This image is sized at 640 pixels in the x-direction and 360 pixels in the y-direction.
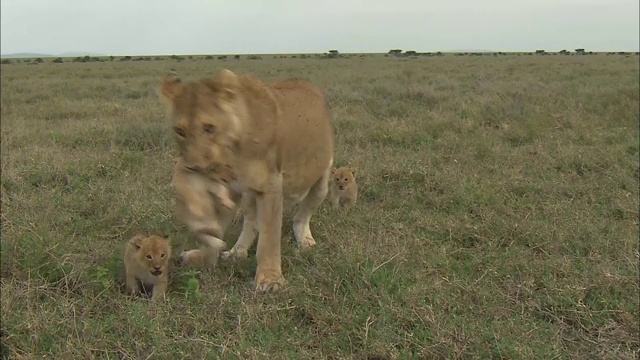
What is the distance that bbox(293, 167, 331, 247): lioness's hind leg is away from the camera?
4.45 metres

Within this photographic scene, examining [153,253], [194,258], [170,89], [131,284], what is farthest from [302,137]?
[131,284]

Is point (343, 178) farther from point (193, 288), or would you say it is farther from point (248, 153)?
point (248, 153)

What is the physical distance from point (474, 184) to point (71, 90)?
13.9m

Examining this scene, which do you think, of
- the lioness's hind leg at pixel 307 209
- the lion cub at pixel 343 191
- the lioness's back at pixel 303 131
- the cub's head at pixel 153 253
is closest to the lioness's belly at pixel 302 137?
the lioness's back at pixel 303 131

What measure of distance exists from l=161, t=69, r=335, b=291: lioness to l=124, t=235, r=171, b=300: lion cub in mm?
213

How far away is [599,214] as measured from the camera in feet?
17.4

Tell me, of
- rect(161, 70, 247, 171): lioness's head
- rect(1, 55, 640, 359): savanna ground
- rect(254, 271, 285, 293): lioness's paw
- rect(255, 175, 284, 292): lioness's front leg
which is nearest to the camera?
rect(161, 70, 247, 171): lioness's head

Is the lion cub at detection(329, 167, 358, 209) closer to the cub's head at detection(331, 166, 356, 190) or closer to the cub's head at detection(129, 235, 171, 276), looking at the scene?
the cub's head at detection(331, 166, 356, 190)

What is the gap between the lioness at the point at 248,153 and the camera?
2404 mm

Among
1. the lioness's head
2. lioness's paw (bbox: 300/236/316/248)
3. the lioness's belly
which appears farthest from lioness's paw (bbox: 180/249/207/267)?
the lioness's head

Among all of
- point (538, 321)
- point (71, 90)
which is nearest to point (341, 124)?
point (538, 321)

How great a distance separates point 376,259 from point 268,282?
2.56 ft

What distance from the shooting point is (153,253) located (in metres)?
3.72

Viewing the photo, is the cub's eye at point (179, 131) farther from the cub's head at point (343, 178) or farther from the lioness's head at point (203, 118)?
the cub's head at point (343, 178)
